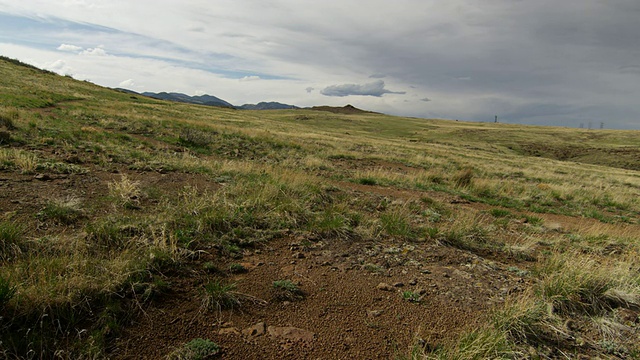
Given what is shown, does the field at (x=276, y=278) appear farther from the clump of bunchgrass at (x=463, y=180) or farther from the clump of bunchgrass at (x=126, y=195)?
the clump of bunchgrass at (x=463, y=180)

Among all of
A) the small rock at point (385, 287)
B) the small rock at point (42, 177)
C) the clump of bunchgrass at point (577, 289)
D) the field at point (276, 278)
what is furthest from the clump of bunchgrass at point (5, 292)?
the clump of bunchgrass at point (577, 289)

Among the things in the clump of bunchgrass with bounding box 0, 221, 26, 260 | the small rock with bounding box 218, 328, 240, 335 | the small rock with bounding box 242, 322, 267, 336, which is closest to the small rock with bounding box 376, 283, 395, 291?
the small rock with bounding box 242, 322, 267, 336

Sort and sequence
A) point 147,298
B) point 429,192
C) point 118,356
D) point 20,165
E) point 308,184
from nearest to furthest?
point 118,356
point 147,298
point 20,165
point 308,184
point 429,192

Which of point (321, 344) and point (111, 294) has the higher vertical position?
point (111, 294)

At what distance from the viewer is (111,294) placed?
3.51 meters

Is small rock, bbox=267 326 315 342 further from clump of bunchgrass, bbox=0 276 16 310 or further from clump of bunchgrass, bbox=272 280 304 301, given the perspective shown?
clump of bunchgrass, bbox=0 276 16 310

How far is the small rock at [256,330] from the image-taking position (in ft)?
11.4

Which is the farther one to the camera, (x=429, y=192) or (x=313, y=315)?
(x=429, y=192)

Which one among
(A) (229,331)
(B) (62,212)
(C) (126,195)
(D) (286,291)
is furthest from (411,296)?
(C) (126,195)

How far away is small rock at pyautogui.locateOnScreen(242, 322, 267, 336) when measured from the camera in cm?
348

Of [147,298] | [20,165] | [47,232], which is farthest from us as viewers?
[20,165]

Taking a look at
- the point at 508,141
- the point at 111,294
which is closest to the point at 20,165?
the point at 111,294

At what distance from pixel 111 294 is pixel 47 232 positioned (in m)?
2.21

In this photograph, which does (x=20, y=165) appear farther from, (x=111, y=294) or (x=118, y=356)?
(x=118, y=356)
